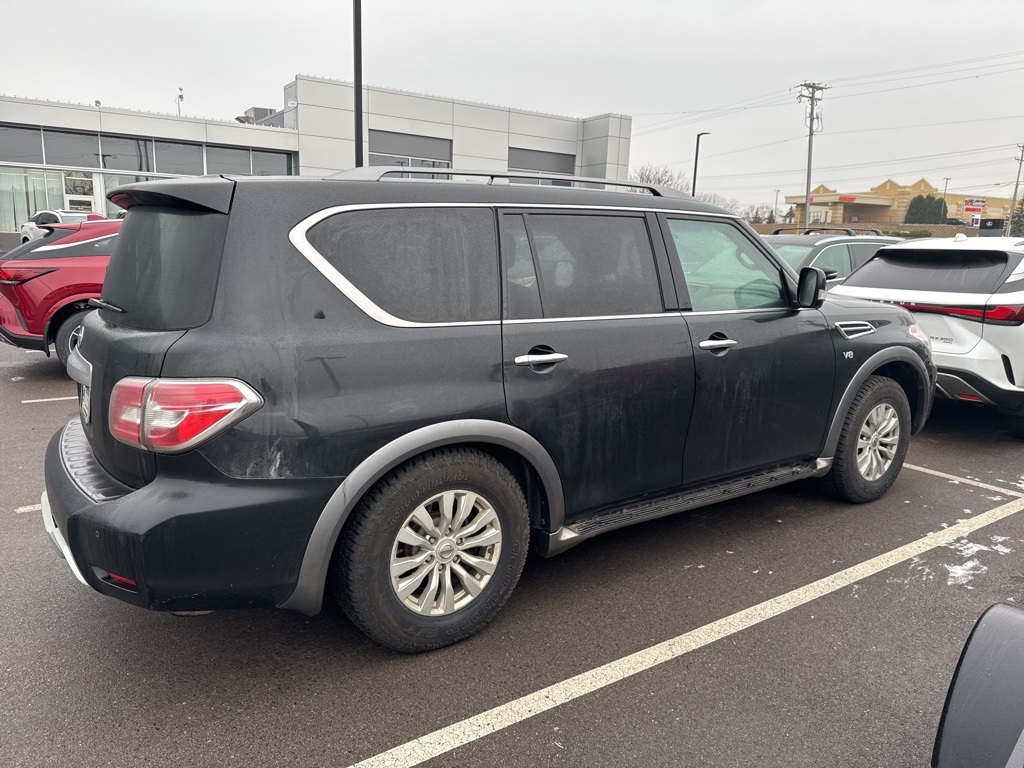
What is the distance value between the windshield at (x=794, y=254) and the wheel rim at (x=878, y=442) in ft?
13.9

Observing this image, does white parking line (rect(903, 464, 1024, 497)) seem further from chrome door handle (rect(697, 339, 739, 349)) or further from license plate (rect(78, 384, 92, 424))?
license plate (rect(78, 384, 92, 424))

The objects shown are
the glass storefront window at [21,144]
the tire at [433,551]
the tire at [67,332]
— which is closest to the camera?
the tire at [433,551]

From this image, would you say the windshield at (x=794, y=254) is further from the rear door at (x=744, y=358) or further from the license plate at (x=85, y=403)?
the license plate at (x=85, y=403)

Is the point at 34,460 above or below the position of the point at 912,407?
below

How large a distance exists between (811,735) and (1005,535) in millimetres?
2510

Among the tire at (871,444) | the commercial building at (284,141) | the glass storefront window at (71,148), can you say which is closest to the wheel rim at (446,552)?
the tire at (871,444)

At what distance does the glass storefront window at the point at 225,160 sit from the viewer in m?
26.0

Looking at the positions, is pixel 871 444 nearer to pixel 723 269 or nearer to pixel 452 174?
pixel 723 269

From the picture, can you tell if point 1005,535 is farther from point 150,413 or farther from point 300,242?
point 150,413

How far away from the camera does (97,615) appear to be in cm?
324

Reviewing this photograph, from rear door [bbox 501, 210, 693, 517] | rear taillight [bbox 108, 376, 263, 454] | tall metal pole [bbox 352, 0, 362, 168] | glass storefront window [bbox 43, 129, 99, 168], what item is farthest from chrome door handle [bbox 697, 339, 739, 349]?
glass storefront window [bbox 43, 129, 99, 168]

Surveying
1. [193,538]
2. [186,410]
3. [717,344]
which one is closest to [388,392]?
[186,410]

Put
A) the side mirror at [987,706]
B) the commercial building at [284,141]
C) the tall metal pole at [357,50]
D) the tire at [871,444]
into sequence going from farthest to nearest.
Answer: the commercial building at [284,141]
the tall metal pole at [357,50]
the tire at [871,444]
the side mirror at [987,706]

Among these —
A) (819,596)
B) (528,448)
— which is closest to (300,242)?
(528,448)
